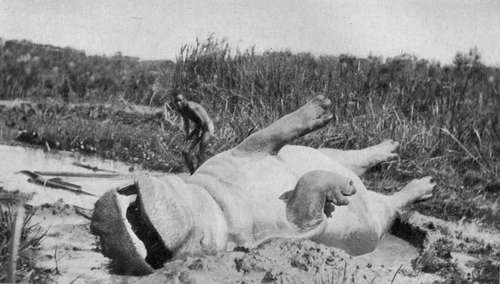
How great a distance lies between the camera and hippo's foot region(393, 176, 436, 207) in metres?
5.36

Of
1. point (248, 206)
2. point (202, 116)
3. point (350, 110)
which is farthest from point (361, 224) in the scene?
point (350, 110)

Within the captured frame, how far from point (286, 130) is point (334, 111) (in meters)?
3.89

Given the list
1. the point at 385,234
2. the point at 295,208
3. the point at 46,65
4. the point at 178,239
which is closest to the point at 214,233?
the point at 178,239

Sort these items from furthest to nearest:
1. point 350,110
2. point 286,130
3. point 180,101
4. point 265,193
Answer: point 350,110
point 180,101
point 286,130
point 265,193

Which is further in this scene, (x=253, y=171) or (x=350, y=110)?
(x=350, y=110)

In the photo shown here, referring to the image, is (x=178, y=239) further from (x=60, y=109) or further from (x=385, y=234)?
(x=60, y=109)

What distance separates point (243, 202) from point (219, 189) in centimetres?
15

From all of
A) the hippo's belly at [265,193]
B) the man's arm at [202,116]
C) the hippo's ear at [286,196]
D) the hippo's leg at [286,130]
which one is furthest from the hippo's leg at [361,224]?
the man's arm at [202,116]

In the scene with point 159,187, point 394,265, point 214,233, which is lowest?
point 394,265

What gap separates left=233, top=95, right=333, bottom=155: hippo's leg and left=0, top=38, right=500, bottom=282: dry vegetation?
1934mm

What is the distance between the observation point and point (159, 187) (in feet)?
11.9

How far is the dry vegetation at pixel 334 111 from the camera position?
7.04 metres

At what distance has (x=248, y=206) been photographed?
4059mm

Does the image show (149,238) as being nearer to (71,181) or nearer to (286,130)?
(286,130)
